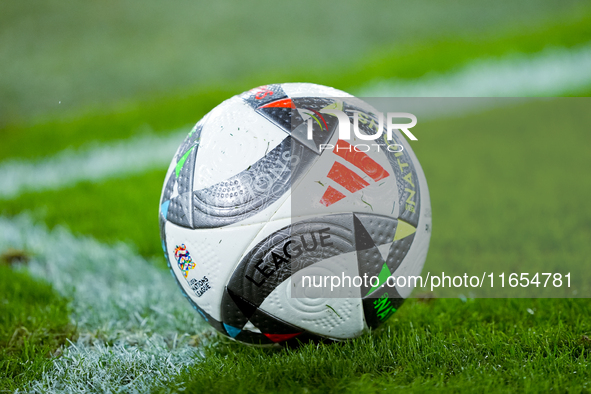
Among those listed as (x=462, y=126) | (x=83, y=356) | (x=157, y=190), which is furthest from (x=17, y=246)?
(x=462, y=126)

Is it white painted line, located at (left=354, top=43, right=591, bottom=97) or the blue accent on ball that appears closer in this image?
the blue accent on ball

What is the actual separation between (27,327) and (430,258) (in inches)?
108

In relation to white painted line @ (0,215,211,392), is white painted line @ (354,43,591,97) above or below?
above

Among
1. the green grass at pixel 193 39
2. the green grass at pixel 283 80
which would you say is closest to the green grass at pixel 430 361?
the green grass at pixel 283 80

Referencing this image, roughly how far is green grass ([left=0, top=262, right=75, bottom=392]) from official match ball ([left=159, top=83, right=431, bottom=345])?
859mm

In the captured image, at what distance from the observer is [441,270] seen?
3.79 meters

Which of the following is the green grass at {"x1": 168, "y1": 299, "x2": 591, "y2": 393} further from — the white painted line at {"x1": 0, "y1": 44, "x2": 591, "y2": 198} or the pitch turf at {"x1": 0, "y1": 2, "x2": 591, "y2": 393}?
the white painted line at {"x1": 0, "y1": 44, "x2": 591, "y2": 198}

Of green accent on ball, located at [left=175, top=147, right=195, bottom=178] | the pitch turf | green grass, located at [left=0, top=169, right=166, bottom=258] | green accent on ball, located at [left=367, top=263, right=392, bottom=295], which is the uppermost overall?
green accent on ball, located at [left=175, top=147, right=195, bottom=178]

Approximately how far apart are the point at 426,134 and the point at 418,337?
5273mm

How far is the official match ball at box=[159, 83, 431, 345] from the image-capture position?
230cm

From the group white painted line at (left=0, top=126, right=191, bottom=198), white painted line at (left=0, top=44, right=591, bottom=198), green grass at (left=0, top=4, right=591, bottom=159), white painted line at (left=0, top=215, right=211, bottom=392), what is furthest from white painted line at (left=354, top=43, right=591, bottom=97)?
white painted line at (left=0, top=215, right=211, bottom=392)

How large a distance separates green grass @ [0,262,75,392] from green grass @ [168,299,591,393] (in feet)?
2.80

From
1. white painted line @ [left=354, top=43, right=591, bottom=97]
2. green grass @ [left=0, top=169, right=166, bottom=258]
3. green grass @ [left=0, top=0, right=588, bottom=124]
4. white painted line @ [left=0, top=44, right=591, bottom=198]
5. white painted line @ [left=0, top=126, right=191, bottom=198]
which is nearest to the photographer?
green grass @ [left=0, top=169, right=166, bottom=258]

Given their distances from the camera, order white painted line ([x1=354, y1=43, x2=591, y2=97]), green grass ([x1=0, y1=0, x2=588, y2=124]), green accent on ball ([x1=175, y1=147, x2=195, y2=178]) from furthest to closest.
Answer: green grass ([x1=0, y1=0, x2=588, y2=124]) < white painted line ([x1=354, y1=43, x2=591, y2=97]) < green accent on ball ([x1=175, y1=147, x2=195, y2=178])
